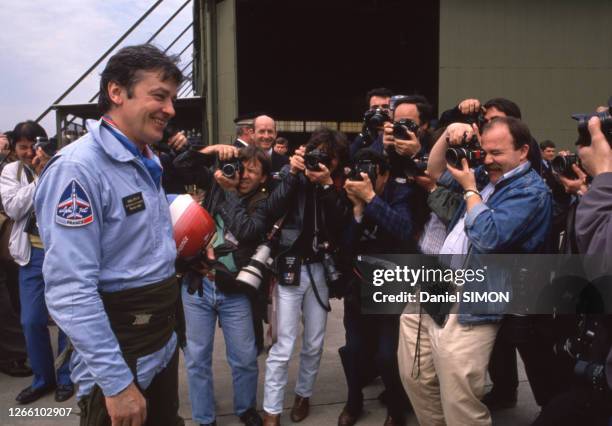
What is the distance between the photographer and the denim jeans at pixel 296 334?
122 inches

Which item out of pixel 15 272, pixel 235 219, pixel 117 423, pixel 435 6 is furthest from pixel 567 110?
pixel 117 423

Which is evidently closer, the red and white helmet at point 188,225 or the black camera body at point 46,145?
the red and white helmet at point 188,225

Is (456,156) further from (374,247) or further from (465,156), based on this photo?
(374,247)

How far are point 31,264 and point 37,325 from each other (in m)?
0.44

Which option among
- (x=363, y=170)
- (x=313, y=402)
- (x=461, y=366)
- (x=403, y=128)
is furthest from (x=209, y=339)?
(x=403, y=128)

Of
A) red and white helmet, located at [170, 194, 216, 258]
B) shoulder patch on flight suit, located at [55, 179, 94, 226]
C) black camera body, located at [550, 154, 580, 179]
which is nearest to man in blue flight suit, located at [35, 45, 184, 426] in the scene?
shoulder patch on flight suit, located at [55, 179, 94, 226]

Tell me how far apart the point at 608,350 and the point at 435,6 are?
9805 mm

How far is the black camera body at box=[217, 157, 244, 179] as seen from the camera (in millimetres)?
3086

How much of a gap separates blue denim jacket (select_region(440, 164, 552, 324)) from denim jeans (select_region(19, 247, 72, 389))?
287 centimetres

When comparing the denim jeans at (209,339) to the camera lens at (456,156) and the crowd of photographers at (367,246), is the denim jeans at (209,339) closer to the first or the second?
the crowd of photographers at (367,246)

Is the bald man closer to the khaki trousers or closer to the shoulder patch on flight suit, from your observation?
the khaki trousers

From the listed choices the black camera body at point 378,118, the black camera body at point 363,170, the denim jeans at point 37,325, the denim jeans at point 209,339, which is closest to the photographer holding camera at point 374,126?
the black camera body at point 378,118

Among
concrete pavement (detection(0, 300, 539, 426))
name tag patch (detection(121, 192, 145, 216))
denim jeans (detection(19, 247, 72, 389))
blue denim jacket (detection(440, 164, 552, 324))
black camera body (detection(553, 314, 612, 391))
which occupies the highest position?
name tag patch (detection(121, 192, 145, 216))

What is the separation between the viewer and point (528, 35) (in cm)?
836
